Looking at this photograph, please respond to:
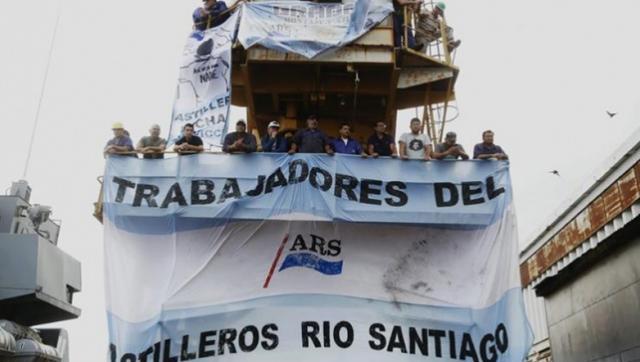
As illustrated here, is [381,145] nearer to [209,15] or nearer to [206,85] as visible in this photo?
[206,85]

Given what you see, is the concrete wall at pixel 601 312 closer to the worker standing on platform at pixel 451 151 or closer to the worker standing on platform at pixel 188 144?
the worker standing on platform at pixel 451 151

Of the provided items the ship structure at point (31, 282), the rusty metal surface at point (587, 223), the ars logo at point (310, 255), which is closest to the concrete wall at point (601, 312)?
the rusty metal surface at point (587, 223)

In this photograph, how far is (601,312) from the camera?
1075 centimetres

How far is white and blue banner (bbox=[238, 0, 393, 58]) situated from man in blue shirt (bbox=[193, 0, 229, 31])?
3.11ft

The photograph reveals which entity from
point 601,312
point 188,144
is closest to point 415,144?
point 188,144

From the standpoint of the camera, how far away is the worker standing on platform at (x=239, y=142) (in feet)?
29.3

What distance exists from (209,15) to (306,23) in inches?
93.8

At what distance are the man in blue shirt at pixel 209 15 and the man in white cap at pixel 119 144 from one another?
11.9 ft

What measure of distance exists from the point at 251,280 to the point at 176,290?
3.86 feet

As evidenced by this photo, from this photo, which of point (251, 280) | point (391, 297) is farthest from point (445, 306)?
point (251, 280)

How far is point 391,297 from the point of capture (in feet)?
28.2

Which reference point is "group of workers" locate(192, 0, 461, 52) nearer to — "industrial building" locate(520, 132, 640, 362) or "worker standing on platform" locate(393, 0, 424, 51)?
"worker standing on platform" locate(393, 0, 424, 51)

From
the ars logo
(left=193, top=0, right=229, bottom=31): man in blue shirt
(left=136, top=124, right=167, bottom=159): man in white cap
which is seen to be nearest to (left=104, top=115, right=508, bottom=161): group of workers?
(left=136, top=124, right=167, bottom=159): man in white cap

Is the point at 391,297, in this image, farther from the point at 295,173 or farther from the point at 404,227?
the point at 295,173
